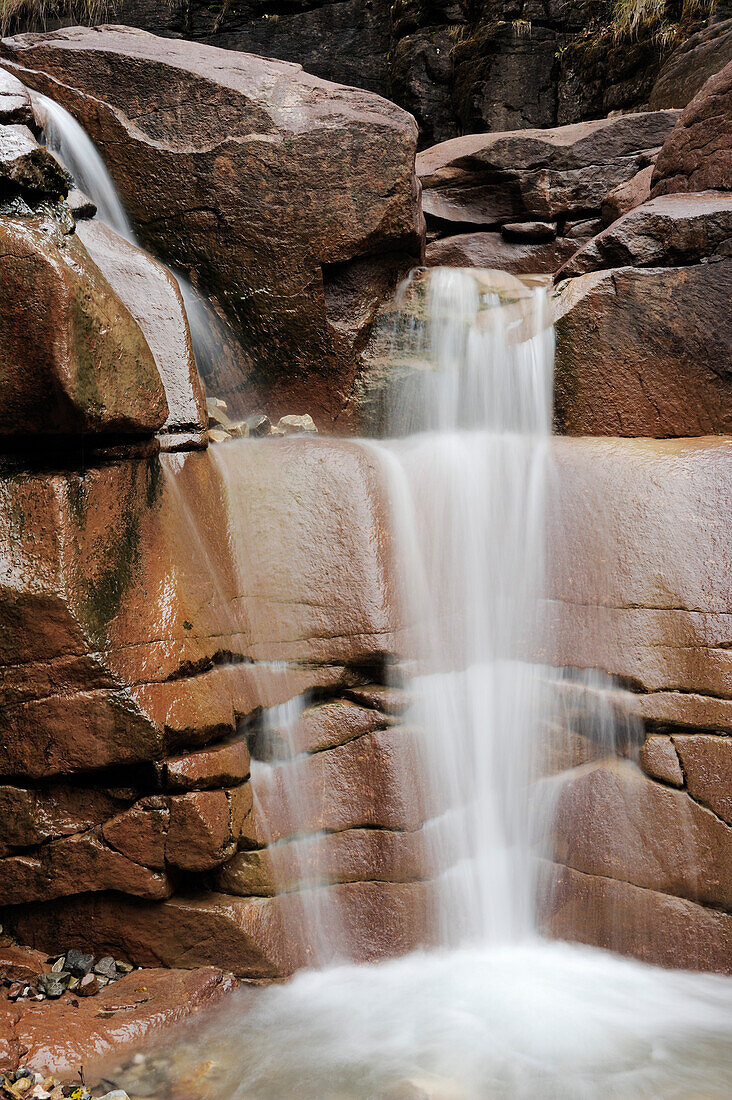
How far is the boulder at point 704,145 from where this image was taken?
5699mm

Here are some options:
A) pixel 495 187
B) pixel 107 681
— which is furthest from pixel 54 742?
pixel 495 187

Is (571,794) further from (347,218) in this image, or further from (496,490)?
(347,218)

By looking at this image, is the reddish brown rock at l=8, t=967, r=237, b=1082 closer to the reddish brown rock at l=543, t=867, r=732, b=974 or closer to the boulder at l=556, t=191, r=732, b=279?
the reddish brown rock at l=543, t=867, r=732, b=974

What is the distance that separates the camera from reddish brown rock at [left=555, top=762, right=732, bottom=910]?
12.0ft

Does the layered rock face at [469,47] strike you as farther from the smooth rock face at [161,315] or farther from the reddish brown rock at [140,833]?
the reddish brown rock at [140,833]

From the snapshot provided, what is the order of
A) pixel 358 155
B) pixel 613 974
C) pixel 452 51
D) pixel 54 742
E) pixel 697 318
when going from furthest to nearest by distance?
pixel 452 51 < pixel 358 155 < pixel 697 318 < pixel 613 974 < pixel 54 742

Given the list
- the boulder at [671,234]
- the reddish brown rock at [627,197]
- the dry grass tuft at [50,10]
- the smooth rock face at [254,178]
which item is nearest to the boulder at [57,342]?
the smooth rock face at [254,178]

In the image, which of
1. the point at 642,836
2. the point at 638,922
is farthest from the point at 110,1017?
the point at 642,836

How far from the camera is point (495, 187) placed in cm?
877

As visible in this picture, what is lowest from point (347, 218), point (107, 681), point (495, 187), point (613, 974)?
point (613, 974)

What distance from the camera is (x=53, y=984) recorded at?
327 cm

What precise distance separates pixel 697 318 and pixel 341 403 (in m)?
2.50

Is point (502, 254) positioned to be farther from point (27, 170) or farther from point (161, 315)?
point (27, 170)

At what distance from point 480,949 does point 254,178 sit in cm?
→ 495
